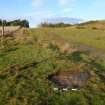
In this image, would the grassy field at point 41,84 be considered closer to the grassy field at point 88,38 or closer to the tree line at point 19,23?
the grassy field at point 88,38

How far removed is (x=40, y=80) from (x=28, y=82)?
39 cm

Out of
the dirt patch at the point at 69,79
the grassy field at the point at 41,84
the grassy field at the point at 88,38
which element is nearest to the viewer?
the grassy field at the point at 41,84

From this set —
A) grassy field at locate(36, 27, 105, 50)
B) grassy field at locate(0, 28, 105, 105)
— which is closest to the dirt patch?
grassy field at locate(0, 28, 105, 105)

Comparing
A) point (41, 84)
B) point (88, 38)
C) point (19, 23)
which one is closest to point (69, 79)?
point (41, 84)

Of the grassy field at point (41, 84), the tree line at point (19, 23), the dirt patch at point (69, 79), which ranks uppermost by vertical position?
the grassy field at point (41, 84)

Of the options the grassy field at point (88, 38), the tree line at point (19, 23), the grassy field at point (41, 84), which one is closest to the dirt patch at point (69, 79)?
the grassy field at point (41, 84)

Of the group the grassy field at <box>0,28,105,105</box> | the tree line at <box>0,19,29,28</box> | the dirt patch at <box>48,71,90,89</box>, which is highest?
the grassy field at <box>0,28,105,105</box>

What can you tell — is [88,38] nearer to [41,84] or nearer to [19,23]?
[41,84]

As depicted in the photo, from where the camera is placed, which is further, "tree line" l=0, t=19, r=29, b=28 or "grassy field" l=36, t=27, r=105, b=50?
"tree line" l=0, t=19, r=29, b=28

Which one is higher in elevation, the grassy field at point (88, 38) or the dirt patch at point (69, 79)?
the dirt patch at point (69, 79)

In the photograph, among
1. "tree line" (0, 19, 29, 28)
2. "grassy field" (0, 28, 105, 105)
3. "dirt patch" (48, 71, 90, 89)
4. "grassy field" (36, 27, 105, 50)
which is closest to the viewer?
"grassy field" (0, 28, 105, 105)

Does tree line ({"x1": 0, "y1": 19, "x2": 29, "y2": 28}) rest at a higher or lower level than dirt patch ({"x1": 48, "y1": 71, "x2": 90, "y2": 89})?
lower

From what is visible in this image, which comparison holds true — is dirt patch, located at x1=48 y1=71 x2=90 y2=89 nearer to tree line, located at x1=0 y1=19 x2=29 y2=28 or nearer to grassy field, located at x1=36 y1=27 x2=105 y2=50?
grassy field, located at x1=36 y1=27 x2=105 y2=50

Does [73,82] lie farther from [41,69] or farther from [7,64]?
[7,64]
